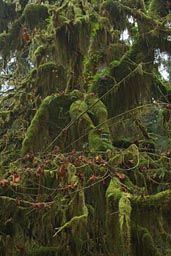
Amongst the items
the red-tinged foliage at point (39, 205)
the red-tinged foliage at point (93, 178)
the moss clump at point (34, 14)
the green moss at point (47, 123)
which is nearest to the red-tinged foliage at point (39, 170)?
the red-tinged foliage at point (39, 205)

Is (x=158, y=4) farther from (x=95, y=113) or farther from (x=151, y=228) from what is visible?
(x=151, y=228)

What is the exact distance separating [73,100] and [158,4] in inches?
94.0

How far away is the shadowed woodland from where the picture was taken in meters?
4.89

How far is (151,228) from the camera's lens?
4.93 m

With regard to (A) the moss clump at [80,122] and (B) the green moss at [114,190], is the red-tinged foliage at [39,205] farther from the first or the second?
(A) the moss clump at [80,122]

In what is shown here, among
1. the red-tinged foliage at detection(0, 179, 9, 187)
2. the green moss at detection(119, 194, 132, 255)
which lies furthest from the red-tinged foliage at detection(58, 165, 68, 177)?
the green moss at detection(119, 194, 132, 255)

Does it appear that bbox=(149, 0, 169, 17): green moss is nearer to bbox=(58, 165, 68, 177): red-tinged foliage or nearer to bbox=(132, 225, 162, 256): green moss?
bbox=(58, 165, 68, 177): red-tinged foliage

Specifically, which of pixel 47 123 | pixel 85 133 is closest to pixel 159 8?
pixel 47 123

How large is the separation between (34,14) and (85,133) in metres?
3.17

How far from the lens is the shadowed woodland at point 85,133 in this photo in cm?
489

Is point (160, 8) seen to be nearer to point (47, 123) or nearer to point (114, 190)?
point (47, 123)

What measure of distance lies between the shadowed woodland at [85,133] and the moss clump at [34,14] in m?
0.02

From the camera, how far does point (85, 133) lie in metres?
6.24

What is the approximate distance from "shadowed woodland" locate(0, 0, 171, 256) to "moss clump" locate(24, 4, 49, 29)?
0.06 feet
